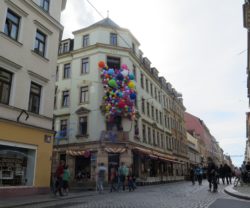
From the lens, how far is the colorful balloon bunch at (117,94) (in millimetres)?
26531

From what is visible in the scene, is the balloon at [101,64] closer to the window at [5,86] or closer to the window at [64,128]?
the window at [64,128]

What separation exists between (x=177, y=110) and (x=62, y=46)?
27.9 m

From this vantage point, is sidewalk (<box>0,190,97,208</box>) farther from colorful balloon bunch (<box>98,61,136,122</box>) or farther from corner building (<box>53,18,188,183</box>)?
colorful balloon bunch (<box>98,61,136,122</box>)

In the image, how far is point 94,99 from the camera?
95.5ft

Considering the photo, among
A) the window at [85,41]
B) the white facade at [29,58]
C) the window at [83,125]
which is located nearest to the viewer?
the white facade at [29,58]

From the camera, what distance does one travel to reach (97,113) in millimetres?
28438

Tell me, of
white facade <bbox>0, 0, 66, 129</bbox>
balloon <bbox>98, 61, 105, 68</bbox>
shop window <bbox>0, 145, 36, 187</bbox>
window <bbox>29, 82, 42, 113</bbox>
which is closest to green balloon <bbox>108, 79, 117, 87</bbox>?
balloon <bbox>98, 61, 105, 68</bbox>

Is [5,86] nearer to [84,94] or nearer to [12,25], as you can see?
[12,25]

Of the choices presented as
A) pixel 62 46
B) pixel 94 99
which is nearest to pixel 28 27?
pixel 94 99

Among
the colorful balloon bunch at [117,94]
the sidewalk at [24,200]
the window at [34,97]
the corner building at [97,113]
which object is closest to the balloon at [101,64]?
the colorful balloon bunch at [117,94]

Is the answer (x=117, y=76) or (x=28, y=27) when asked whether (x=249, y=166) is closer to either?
(x=117, y=76)

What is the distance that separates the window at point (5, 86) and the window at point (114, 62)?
17.0 meters

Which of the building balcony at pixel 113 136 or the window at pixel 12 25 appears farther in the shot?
the building balcony at pixel 113 136

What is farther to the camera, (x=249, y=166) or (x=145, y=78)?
(x=145, y=78)
